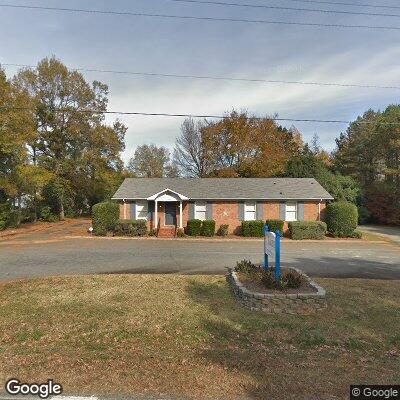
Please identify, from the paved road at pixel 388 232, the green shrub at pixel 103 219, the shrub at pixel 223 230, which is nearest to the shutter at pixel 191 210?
the shrub at pixel 223 230

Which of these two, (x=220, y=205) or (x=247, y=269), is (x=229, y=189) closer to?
(x=220, y=205)

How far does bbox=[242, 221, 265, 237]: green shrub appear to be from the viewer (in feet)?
75.0

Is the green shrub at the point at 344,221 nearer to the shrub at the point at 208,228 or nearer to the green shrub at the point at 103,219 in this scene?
the shrub at the point at 208,228

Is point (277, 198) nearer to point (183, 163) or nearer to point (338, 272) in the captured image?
point (338, 272)

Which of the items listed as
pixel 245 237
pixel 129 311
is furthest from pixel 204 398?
pixel 245 237

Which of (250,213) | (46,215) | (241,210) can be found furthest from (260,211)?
(46,215)

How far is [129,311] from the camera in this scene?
271 inches

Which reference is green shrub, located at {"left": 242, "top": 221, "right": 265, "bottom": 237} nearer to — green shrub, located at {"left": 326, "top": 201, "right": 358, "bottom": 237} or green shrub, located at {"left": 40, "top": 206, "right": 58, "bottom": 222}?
green shrub, located at {"left": 326, "top": 201, "right": 358, "bottom": 237}

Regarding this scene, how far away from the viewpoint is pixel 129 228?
2256cm

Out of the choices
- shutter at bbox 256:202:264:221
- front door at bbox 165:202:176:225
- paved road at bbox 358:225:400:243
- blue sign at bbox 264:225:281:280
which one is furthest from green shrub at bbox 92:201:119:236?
paved road at bbox 358:225:400:243

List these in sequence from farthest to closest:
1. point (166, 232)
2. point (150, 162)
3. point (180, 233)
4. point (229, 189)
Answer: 1. point (150, 162)
2. point (229, 189)
3. point (166, 232)
4. point (180, 233)

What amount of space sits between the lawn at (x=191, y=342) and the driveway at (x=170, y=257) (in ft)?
9.40

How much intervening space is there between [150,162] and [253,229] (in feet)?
128

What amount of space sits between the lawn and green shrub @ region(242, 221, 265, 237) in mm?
14154
